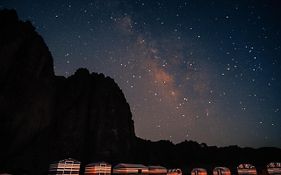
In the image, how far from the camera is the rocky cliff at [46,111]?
43344mm

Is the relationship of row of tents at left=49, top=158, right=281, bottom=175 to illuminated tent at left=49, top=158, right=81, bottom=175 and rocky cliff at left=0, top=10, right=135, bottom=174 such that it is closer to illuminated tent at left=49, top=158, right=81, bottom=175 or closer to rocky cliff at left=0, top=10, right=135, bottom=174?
illuminated tent at left=49, top=158, right=81, bottom=175

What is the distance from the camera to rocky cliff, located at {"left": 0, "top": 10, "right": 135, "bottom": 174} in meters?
43.3

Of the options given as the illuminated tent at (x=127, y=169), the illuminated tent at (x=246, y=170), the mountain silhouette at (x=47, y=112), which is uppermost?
the mountain silhouette at (x=47, y=112)

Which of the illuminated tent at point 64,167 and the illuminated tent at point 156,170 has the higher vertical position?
the illuminated tent at point 64,167

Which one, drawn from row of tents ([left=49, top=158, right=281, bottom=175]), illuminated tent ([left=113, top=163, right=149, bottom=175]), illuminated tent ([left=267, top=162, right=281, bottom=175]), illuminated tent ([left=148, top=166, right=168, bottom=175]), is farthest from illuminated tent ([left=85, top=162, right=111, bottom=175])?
illuminated tent ([left=267, top=162, right=281, bottom=175])

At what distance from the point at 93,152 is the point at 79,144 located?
435 centimetres

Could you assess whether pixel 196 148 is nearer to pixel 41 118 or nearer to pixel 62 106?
pixel 62 106

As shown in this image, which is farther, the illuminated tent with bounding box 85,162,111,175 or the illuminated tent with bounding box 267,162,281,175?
the illuminated tent with bounding box 267,162,281,175

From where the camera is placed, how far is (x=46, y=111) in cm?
5312

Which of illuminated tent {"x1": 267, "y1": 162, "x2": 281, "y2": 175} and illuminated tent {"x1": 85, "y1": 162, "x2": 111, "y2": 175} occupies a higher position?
illuminated tent {"x1": 85, "y1": 162, "x2": 111, "y2": 175}

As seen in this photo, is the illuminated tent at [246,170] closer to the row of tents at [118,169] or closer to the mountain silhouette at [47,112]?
the row of tents at [118,169]

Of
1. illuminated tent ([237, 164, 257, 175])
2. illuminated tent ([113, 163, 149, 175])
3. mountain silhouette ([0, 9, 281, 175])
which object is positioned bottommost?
illuminated tent ([237, 164, 257, 175])

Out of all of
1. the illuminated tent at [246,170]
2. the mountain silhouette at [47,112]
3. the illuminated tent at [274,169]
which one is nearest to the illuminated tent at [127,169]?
the mountain silhouette at [47,112]

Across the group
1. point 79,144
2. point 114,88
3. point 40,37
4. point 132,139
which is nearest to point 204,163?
point 132,139
